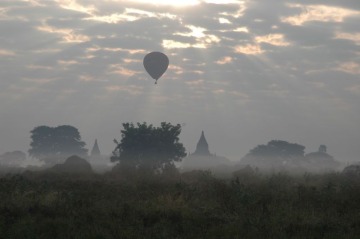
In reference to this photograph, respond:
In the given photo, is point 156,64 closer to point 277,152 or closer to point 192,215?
point 192,215

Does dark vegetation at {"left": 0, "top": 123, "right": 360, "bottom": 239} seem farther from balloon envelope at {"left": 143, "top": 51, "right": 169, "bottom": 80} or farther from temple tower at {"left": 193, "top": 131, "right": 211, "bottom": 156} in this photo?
temple tower at {"left": 193, "top": 131, "right": 211, "bottom": 156}

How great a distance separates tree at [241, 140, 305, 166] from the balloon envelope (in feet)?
187

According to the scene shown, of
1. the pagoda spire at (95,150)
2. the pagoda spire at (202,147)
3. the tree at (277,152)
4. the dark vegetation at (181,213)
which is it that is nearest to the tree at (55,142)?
the pagoda spire at (95,150)

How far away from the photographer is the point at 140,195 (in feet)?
65.6

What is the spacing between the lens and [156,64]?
2564 inches

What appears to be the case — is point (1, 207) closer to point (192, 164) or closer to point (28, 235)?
point (28, 235)

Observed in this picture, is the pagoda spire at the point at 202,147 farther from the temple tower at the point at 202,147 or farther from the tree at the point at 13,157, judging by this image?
the tree at the point at 13,157

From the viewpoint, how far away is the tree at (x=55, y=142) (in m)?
111

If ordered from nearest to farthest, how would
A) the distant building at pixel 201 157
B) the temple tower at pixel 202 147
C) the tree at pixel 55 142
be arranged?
the distant building at pixel 201 157 < the temple tower at pixel 202 147 < the tree at pixel 55 142

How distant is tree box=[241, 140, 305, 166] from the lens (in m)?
116

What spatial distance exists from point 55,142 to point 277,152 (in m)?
60.7

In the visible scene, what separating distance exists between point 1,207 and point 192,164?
266 feet

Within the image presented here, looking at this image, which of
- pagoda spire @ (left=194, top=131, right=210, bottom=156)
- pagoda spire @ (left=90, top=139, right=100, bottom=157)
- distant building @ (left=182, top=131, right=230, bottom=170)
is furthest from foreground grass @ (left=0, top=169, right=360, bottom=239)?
pagoda spire @ (left=90, top=139, right=100, bottom=157)

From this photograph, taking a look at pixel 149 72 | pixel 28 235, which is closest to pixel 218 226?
pixel 28 235
